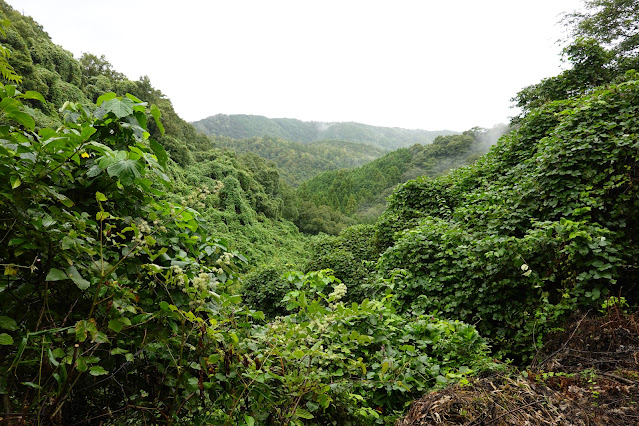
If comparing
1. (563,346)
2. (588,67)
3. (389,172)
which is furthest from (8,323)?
(389,172)

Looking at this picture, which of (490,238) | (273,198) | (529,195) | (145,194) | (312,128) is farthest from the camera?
(312,128)

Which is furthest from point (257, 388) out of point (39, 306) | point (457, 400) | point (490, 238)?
point (490, 238)

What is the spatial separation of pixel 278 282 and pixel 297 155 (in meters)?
75.7

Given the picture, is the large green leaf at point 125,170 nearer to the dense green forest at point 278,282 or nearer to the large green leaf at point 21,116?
the dense green forest at point 278,282

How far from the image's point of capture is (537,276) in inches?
142

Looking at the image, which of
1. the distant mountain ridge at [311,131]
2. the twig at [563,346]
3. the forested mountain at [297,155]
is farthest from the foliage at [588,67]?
the distant mountain ridge at [311,131]

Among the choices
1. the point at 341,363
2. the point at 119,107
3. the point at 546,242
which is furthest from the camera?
the point at 546,242

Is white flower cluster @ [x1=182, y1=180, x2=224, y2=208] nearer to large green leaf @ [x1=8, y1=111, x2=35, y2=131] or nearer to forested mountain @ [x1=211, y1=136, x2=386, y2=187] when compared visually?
large green leaf @ [x1=8, y1=111, x2=35, y2=131]

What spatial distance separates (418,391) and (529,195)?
Result: 400 cm

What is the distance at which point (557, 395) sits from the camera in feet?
6.21

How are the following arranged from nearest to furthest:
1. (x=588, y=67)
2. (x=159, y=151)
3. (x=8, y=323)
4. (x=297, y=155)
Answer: (x=8, y=323) < (x=159, y=151) < (x=588, y=67) < (x=297, y=155)

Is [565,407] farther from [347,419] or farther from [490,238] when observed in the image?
[490,238]

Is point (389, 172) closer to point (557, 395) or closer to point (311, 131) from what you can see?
point (557, 395)

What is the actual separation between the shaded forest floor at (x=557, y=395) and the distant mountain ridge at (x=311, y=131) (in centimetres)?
12440
